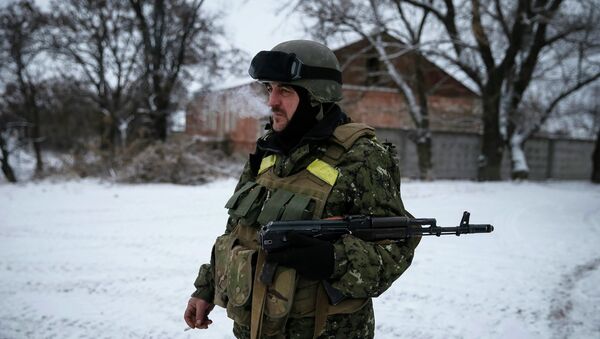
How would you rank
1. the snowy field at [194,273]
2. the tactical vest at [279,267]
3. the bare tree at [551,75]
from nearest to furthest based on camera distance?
the tactical vest at [279,267] < the snowy field at [194,273] < the bare tree at [551,75]

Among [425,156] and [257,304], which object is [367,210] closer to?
[257,304]

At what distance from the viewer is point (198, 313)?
6.75ft

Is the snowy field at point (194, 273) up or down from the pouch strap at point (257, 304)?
down

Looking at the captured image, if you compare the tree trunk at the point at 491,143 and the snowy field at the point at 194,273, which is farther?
the tree trunk at the point at 491,143

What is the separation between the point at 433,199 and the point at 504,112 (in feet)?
26.3

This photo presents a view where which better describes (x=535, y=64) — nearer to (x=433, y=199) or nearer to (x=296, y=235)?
(x=433, y=199)

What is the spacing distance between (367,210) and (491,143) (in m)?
16.4

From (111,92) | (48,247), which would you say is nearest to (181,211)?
(48,247)

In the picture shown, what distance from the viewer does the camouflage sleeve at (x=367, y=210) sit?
1584 mm

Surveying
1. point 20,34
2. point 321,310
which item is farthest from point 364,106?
point 321,310

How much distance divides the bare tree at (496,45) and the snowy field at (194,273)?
7367 mm

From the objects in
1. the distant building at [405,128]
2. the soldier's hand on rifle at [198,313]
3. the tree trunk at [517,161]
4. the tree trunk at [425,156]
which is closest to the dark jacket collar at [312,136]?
the soldier's hand on rifle at [198,313]

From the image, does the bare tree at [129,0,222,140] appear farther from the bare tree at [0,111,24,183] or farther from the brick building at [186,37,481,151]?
the bare tree at [0,111,24,183]

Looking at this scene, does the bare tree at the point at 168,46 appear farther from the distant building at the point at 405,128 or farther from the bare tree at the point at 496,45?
the bare tree at the point at 496,45
